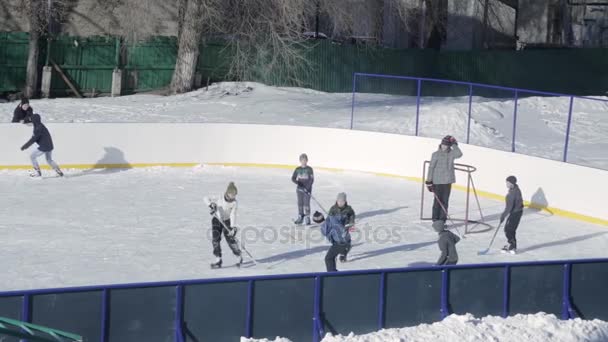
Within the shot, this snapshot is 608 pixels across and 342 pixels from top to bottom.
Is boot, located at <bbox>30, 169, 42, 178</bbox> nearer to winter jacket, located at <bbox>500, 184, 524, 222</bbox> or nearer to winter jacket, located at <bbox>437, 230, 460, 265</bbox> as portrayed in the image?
winter jacket, located at <bbox>500, 184, 524, 222</bbox>

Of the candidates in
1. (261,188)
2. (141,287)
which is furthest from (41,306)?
(261,188)

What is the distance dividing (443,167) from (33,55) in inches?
618

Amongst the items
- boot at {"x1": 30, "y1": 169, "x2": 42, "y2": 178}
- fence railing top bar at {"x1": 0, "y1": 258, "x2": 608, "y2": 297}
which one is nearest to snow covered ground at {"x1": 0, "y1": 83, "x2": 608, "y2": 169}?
boot at {"x1": 30, "y1": 169, "x2": 42, "y2": 178}

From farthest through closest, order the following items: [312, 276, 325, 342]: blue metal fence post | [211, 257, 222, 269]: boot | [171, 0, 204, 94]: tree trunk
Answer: [171, 0, 204, 94]: tree trunk, [211, 257, 222, 269]: boot, [312, 276, 325, 342]: blue metal fence post

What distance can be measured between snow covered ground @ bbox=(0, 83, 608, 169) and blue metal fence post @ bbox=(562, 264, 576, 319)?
32.3ft

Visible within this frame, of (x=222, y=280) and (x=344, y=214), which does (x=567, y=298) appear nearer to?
(x=344, y=214)

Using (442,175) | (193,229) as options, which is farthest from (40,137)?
(442,175)

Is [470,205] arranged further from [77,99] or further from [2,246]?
[77,99]

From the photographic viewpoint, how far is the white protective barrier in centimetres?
2100

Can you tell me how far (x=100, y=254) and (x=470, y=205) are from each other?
285 inches

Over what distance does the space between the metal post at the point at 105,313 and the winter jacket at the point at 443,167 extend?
7.70m

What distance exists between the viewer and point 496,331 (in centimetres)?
1249

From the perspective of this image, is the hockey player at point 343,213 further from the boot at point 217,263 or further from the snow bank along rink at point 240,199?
the boot at point 217,263

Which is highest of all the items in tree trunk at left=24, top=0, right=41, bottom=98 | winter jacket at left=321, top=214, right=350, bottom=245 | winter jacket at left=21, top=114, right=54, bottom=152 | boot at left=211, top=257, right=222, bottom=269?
tree trunk at left=24, top=0, right=41, bottom=98
